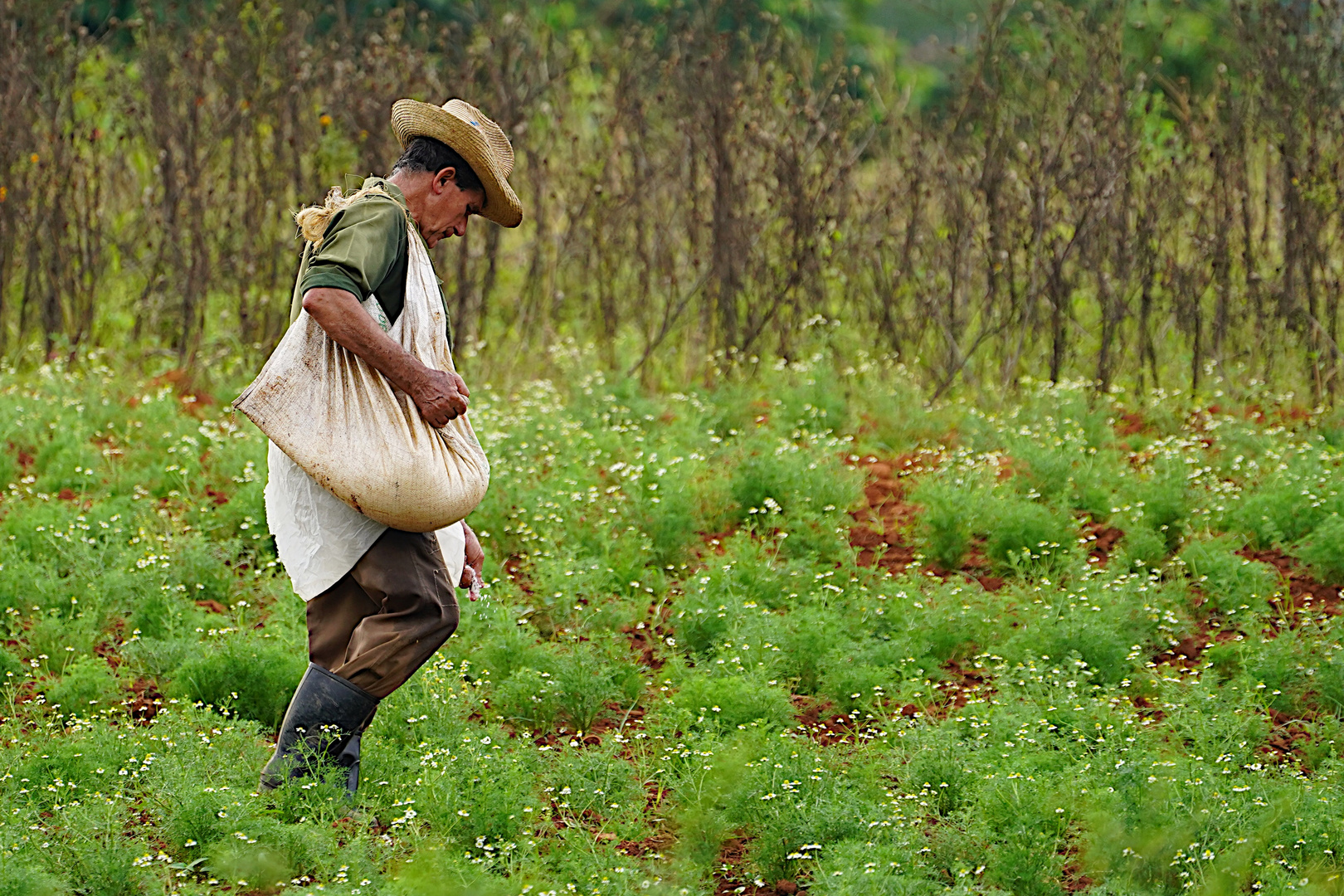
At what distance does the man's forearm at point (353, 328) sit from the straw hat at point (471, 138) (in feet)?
1.75

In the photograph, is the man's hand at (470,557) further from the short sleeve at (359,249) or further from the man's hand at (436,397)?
the short sleeve at (359,249)

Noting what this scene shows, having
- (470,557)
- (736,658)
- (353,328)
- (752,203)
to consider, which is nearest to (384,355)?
(353,328)

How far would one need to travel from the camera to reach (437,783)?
3.82 m

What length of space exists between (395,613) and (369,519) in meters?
0.24

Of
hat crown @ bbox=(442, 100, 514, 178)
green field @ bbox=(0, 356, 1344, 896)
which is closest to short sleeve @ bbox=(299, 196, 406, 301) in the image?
hat crown @ bbox=(442, 100, 514, 178)

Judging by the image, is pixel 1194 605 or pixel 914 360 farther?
Result: pixel 914 360

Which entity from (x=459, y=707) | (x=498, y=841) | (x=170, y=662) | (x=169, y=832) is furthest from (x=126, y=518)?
(x=498, y=841)

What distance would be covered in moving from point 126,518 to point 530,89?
3.98 meters

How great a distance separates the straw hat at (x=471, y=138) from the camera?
12.3 feet

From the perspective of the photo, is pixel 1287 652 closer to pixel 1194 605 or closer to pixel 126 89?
pixel 1194 605

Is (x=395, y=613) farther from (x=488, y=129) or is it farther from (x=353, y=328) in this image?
(x=488, y=129)

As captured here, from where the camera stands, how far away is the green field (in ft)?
11.7

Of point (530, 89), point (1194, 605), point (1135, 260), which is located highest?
point (530, 89)

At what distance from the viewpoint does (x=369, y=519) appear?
374 cm
